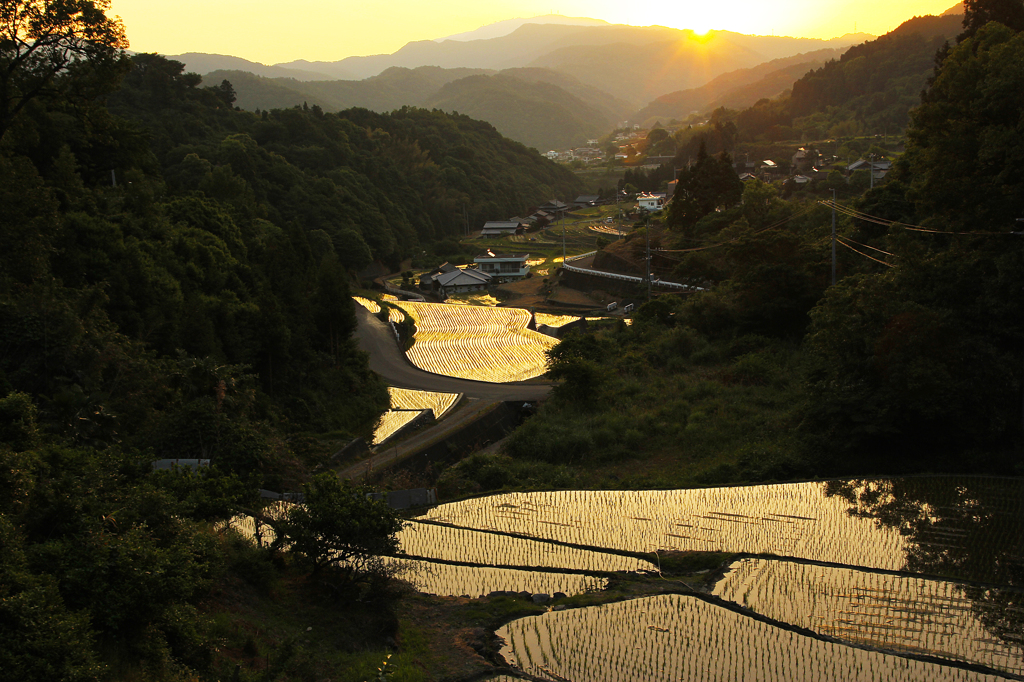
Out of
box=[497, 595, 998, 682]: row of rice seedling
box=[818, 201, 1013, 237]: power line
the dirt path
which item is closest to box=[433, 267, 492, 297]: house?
box=[818, 201, 1013, 237]: power line

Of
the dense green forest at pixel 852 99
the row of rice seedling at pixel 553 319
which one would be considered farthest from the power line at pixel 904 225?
the dense green forest at pixel 852 99

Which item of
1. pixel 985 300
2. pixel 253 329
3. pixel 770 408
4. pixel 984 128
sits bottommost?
pixel 770 408

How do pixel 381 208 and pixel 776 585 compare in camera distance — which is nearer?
pixel 776 585

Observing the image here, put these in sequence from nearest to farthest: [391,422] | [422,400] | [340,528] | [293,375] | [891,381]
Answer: [340,528] → [891,381] → [391,422] → [293,375] → [422,400]

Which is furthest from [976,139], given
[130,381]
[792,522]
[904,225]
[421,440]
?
[130,381]

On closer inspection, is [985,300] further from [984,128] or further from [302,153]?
[302,153]

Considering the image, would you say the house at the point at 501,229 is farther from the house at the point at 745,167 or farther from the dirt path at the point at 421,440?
the dirt path at the point at 421,440

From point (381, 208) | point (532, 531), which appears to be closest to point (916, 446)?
point (532, 531)

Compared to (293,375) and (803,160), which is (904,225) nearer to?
(293,375)
